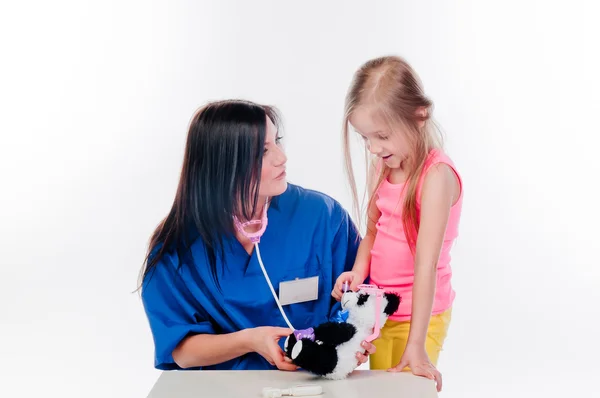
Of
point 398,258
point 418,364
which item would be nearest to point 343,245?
point 398,258

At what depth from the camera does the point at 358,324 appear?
183cm

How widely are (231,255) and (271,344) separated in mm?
329

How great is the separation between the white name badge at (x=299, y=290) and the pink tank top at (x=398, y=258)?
15cm

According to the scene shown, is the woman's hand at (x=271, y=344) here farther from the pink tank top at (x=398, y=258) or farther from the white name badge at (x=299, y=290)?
the pink tank top at (x=398, y=258)

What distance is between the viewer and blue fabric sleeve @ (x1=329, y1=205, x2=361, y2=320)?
A: 2266mm

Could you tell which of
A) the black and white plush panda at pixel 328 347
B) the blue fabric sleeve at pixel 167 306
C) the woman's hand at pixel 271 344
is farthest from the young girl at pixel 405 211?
the blue fabric sleeve at pixel 167 306

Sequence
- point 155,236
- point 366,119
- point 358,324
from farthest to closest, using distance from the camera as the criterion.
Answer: point 155,236
point 366,119
point 358,324

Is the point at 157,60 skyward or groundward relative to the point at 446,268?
skyward

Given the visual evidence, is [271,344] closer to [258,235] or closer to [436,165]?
[258,235]

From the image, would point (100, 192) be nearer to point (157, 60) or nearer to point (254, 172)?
point (157, 60)

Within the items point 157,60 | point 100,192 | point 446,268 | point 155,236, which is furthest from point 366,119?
point 100,192

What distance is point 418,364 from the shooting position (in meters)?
1.81

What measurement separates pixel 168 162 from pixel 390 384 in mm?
2382

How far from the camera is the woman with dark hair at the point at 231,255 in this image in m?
2.02
